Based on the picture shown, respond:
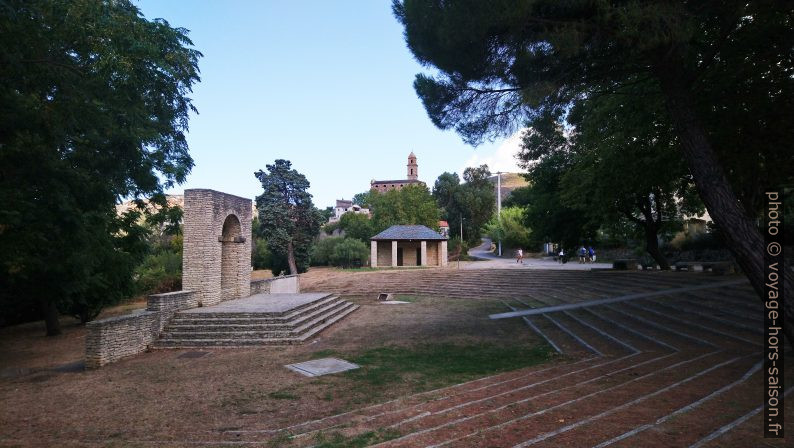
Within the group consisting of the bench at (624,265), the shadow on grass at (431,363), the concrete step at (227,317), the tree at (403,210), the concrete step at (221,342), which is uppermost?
the tree at (403,210)

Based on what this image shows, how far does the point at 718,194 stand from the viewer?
686 cm

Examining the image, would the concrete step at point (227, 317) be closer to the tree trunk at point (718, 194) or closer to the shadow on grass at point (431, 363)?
the shadow on grass at point (431, 363)

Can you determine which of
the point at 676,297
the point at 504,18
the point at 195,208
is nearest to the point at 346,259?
the point at 195,208

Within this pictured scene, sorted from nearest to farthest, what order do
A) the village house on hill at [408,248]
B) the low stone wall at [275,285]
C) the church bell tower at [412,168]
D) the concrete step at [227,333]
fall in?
the concrete step at [227,333] → the low stone wall at [275,285] → the village house on hill at [408,248] → the church bell tower at [412,168]

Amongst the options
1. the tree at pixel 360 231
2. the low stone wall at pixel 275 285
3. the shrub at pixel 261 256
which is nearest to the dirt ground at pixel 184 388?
the low stone wall at pixel 275 285

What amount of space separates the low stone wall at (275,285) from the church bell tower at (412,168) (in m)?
88.4

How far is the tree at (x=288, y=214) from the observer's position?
38531mm

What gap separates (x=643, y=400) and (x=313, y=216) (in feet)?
121

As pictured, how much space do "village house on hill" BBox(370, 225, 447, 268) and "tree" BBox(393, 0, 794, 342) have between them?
28.5 metres

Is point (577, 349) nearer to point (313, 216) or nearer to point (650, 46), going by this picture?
point (650, 46)

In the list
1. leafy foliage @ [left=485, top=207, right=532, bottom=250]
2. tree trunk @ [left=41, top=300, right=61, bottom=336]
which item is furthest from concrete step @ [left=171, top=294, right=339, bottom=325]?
leafy foliage @ [left=485, top=207, right=532, bottom=250]

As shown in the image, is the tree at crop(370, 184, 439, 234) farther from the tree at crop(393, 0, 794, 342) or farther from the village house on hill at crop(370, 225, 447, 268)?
the tree at crop(393, 0, 794, 342)

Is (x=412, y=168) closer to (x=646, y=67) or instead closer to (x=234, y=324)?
(x=234, y=324)

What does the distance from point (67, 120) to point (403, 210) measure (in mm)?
44159
